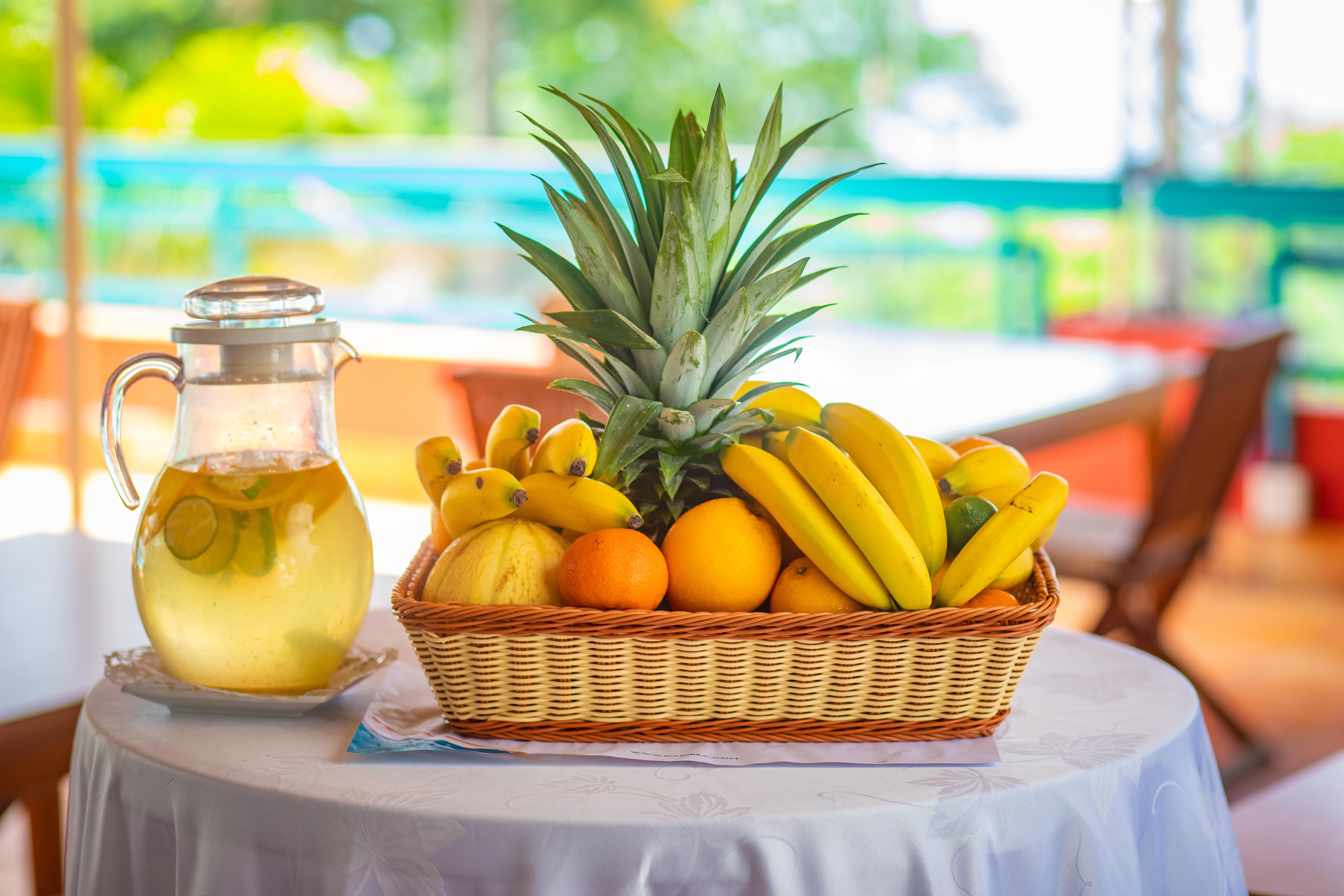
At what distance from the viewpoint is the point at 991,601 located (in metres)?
0.93

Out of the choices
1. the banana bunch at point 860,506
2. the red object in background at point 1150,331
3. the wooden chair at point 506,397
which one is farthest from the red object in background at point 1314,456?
the banana bunch at point 860,506

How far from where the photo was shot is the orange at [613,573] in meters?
0.88

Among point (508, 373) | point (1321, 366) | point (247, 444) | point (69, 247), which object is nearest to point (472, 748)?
point (247, 444)

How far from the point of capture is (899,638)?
896 mm

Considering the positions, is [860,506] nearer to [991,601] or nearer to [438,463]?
[991,601]

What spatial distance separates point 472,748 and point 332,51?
15178mm

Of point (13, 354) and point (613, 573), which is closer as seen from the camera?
point (613, 573)

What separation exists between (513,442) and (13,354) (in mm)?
1882

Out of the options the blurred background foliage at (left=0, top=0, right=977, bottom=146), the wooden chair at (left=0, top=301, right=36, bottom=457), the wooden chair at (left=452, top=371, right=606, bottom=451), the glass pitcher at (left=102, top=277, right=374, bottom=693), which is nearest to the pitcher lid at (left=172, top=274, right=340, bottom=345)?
the glass pitcher at (left=102, top=277, right=374, bottom=693)

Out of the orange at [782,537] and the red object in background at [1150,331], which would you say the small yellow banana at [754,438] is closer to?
the orange at [782,537]

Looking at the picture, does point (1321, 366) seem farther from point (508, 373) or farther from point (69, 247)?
point (69, 247)

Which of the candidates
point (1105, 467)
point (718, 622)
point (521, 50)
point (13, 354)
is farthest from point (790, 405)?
point (521, 50)

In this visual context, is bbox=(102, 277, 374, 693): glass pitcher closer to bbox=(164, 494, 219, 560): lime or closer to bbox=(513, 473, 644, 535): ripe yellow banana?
bbox=(164, 494, 219, 560): lime

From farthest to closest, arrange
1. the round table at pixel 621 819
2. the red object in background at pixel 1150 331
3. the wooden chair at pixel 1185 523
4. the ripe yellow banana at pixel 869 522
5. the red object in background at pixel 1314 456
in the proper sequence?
the red object in background at pixel 1150 331, the red object in background at pixel 1314 456, the wooden chair at pixel 1185 523, the ripe yellow banana at pixel 869 522, the round table at pixel 621 819
